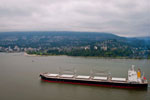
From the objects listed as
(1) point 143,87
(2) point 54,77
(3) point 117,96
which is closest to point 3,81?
(2) point 54,77

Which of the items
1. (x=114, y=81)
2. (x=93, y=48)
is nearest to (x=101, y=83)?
(x=114, y=81)

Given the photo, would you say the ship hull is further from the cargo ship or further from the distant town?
the distant town

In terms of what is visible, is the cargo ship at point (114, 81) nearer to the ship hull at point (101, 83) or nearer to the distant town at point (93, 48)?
the ship hull at point (101, 83)

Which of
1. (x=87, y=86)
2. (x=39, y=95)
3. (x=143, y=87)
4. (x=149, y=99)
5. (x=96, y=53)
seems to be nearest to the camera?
(x=149, y=99)

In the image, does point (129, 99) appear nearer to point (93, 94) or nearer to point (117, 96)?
point (117, 96)

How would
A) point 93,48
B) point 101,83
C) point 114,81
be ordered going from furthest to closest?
point 93,48 < point 101,83 < point 114,81

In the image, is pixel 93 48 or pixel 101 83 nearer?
pixel 101 83

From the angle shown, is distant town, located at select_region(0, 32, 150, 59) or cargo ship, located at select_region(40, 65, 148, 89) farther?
distant town, located at select_region(0, 32, 150, 59)

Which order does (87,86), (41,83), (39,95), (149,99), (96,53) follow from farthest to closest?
(96,53), (41,83), (87,86), (39,95), (149,99)

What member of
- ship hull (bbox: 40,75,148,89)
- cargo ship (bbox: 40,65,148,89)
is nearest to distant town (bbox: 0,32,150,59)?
cargo ship (bbox: 40,65,148,89)

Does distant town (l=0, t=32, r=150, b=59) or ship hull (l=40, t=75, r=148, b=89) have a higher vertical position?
distant town (l=0, t=32, r=150, b=59)

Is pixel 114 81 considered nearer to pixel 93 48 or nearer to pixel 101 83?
pixel 101 83
